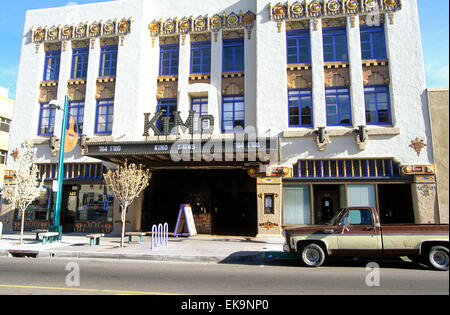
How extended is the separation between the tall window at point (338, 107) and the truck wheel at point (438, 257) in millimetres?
9196

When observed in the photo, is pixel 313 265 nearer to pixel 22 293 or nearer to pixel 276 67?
pixel 22 293

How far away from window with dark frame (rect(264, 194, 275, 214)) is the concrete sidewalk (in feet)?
4.71

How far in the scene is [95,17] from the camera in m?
19.9

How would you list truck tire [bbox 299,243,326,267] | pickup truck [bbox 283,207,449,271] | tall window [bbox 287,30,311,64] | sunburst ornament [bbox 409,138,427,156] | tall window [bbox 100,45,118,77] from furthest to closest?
tall window [bbox 100,45,118,77], tall window [bbox 287,30,311,64], sunburst ornament [bbox 409,138,427,156], truck tire [bbox 299,243,326,267], pickup truck [bbox 283,207,449,271]

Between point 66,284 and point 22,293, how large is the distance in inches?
36.2

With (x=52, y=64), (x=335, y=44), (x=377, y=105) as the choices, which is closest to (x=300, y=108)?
(x=377, y=105)

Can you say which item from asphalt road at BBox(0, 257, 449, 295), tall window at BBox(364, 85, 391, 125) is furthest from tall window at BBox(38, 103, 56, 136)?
tall window at BBox(364, 85, 391, 125)

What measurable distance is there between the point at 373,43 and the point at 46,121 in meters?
19.9

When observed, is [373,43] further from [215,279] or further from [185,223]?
[215,279]

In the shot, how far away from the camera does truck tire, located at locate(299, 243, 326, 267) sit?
939cm

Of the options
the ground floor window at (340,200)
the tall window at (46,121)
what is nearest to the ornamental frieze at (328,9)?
the ground floor window at (340,200)

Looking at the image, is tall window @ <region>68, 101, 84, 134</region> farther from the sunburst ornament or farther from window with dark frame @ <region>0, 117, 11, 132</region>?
window with dark frame @ <region>0, 117, 11, 132</region>

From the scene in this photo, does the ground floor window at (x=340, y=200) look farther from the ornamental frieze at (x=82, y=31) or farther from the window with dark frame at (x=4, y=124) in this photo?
the window with dark frame at (x=4, y=124)

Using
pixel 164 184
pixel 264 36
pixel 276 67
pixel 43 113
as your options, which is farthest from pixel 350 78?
pixel 43 113
